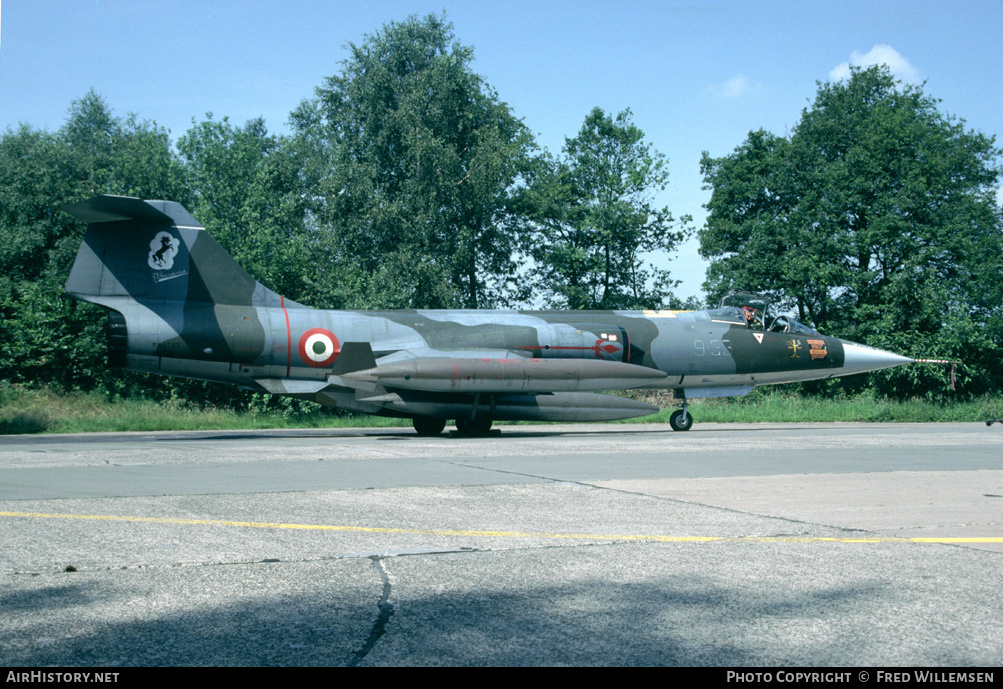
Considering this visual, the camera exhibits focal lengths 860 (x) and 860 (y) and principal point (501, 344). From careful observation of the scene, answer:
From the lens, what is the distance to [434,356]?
20.8m

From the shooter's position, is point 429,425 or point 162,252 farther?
point 429,425

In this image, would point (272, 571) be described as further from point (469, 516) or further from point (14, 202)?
point (14, 202)

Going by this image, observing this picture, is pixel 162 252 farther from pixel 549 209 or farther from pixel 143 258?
pixel 549 209

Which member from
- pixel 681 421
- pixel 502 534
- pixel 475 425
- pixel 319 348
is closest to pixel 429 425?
pixel 475 425

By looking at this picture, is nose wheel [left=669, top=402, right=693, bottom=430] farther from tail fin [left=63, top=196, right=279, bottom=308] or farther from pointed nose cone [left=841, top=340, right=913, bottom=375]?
tail fin [left=63, top=196, right=279, bottom=308]

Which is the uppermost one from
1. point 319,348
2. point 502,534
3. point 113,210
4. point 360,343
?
point 113,210

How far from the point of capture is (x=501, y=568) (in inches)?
211

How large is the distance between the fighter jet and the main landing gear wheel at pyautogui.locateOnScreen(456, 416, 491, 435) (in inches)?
1.2

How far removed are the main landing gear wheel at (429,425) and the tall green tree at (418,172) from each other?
53.5 feet

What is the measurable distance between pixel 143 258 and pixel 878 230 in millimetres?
33574

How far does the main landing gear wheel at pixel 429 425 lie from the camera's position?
830 inches

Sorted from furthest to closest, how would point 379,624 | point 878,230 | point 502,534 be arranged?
point 878,230, point 502,534, point 379,624

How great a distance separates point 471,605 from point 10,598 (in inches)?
94.9

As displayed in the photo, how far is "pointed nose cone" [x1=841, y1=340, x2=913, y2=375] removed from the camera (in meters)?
24.1
